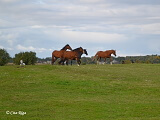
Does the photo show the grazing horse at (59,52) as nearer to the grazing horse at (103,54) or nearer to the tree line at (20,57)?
the grazing horse at (103,54)

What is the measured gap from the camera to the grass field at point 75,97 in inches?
560

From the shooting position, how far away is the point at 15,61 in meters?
58.2

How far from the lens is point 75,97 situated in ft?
59.5

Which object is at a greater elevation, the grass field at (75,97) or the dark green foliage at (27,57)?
the dark green foliage at (27,57)

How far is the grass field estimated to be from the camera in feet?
46.7

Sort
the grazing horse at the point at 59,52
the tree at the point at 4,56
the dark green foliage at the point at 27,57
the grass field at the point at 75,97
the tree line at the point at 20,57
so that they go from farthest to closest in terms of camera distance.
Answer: the tree at the point at 4,56, the dark green foliage at the point at 27,57, the tree line at the point at 20,57, the grazing horse at the point at 59,52, the grass field at the point at 75,97

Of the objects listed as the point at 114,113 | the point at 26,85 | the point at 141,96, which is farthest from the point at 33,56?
the point at 114,113

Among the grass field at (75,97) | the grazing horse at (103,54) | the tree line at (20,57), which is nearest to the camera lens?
the grass field at (75,97)

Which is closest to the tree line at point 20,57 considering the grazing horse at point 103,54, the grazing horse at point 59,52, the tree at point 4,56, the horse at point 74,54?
the tree at point 4,56

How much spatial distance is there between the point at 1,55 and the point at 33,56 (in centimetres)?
541

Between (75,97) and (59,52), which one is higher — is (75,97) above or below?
below

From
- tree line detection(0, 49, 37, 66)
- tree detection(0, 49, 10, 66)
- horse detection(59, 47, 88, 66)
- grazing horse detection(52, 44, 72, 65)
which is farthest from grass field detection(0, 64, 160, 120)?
tree detection(0, 49, 10, 66)

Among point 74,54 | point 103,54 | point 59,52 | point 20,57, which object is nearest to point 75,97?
point 74,54

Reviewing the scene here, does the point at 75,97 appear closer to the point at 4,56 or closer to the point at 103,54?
the point at 103,54
